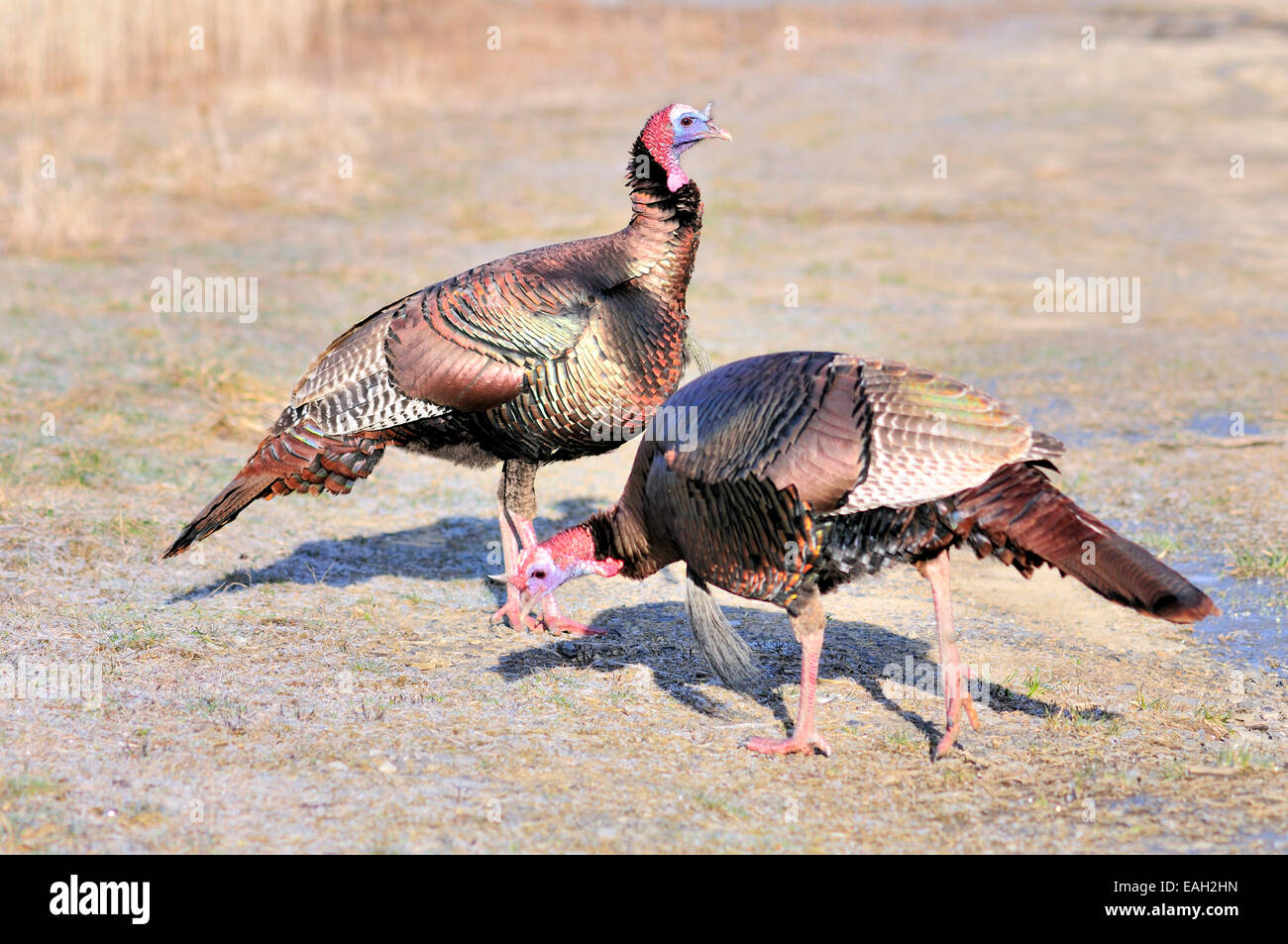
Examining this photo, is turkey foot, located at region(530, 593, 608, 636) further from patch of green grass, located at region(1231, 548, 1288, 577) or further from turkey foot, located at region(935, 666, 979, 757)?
patch of green grass, located at region(1231, 548, 1288, 577)

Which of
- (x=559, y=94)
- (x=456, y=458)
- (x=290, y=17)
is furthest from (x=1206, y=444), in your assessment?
(x=290, y=17)

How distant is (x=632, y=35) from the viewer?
30.5 metres

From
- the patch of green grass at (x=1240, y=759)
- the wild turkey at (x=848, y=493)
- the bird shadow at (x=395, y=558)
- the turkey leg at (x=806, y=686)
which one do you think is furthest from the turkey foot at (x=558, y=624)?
the patch of green grass at (x=1240, y=759)

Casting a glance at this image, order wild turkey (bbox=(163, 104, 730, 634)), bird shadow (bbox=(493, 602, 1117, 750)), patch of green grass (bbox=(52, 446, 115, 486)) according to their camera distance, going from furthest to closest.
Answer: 1. patch of green grass (bbox=(52, 446, 115, 486))
2. wild turkey (bbox=(163, 104, 730, 634))
3. bird shadow (bbox=(493, 602, 1117, 750))

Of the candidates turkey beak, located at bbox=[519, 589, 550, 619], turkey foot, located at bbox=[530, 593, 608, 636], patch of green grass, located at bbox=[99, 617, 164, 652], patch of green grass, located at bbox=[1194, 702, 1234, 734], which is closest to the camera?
turkey beak, located at bbox=[519, 589, 550, 619]

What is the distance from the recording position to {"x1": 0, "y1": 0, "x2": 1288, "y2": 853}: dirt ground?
420 cm

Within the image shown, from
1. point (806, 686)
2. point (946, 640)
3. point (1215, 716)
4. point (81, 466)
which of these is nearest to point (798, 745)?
A: point (806, 686)

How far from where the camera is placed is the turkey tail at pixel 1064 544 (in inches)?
154

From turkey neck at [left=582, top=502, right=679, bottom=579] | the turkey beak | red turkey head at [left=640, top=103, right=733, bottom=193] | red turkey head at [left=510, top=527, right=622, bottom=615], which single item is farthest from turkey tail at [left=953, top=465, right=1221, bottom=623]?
red turkey head at [left=640, top=103, right=733, bottom=193]

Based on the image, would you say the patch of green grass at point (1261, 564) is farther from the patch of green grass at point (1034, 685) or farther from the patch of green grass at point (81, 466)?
the patch of green grass at point (81, 466)

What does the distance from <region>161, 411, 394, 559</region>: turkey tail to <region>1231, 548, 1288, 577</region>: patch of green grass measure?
152 inches

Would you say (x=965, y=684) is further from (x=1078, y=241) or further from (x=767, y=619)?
(x=1078, y=241)

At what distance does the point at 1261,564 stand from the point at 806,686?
2906mm

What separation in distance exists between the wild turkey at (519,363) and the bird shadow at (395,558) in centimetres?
75
